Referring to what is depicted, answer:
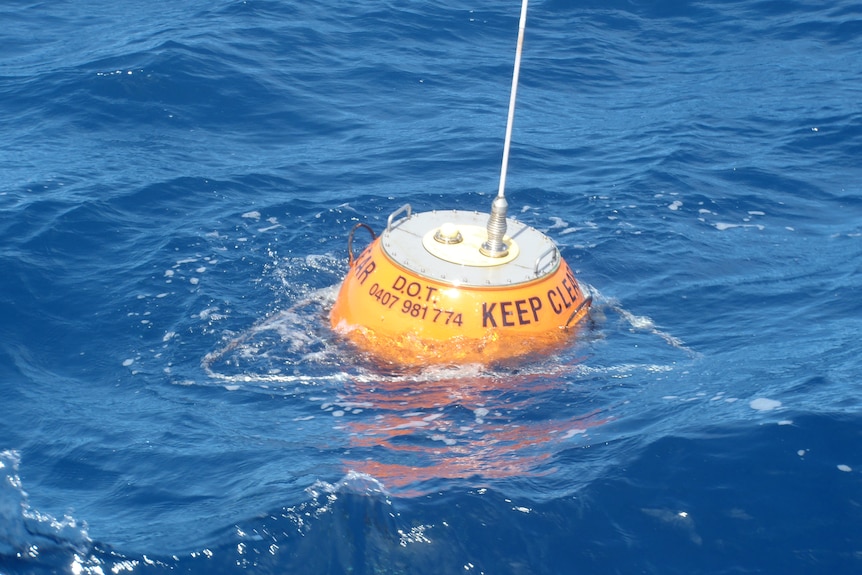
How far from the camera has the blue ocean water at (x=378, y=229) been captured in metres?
5.27

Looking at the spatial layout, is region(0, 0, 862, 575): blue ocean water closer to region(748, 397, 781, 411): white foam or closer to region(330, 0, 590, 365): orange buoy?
region(748, 397, 781, 411): white foam

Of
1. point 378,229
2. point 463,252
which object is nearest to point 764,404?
point 463,252

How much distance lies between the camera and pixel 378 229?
10055 millimetres

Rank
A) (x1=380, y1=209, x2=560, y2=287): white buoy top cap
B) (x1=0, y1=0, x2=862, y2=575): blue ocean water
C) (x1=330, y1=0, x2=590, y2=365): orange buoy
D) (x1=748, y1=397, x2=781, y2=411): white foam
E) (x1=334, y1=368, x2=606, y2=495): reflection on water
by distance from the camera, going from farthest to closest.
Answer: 1. (x1=380, y1=209, x2=560, y2=287): white buoy top cap
2. (x1=330, y1=0, x2=590, y2=365): orange buoy
3. (x1=748, y1=397, x2=781, y2=411): white foam
4. (x1=334, y1=368, x2=606, y2=495): reflection on water
5. (x1=0, y1=0, x2=862, y2=575): blue ocean water

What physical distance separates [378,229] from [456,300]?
10.4ft

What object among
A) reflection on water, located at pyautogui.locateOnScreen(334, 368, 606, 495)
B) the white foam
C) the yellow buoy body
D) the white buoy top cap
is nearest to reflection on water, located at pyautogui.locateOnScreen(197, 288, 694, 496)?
reflection on water, located at pyautogui.locateOnScreen(334, 368, 606, 495)

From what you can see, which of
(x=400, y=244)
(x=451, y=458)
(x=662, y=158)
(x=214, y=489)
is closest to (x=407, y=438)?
(x=451, y=458)

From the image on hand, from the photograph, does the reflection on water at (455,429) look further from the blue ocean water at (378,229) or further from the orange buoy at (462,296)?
the orange buoy at (462,296)

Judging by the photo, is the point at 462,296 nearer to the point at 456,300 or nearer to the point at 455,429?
the point at 456,300

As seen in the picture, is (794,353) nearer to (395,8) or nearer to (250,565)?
(250,565)

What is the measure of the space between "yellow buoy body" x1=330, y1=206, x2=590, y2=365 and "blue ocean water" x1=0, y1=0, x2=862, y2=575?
176mm

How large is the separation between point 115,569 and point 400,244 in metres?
3.35

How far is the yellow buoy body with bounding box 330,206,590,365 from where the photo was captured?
7.04 metres

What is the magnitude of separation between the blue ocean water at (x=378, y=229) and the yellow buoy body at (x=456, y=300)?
0.18m
